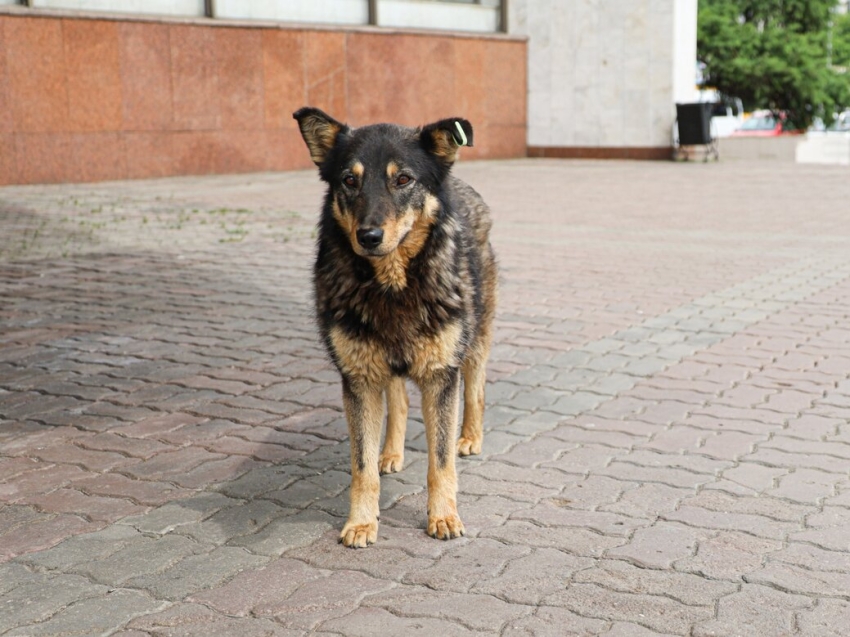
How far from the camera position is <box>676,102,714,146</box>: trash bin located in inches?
1023

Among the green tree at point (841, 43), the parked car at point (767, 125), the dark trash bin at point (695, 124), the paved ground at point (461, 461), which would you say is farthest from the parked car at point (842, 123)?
the paved ground at point (461, 461)

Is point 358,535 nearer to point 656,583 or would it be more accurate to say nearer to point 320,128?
point 656,583

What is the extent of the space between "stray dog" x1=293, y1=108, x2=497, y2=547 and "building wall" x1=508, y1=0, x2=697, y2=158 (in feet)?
78.7

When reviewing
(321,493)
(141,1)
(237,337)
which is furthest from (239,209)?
(321,493)

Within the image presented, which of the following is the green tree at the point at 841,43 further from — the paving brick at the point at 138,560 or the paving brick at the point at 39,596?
the paving brick at the point at 39,596

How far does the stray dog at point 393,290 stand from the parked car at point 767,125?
39862mm

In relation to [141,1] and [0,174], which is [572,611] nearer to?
[0,174]

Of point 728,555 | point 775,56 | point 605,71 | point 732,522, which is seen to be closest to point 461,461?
point 732,522

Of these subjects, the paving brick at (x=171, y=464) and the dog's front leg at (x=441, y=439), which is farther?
the paving brick at (x=171, y=464)

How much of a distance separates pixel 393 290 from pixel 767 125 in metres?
42.3

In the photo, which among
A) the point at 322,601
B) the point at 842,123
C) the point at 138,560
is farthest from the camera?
the point at 842,123

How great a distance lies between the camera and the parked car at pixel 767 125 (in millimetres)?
42487

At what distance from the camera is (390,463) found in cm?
530

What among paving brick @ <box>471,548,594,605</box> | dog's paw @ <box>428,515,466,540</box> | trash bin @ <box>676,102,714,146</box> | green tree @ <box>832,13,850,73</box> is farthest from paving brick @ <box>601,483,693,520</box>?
green tree @ <box>832,13,850,73</box>
